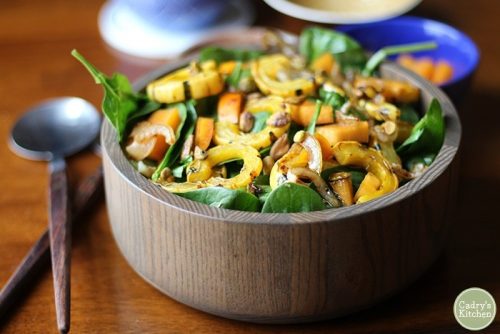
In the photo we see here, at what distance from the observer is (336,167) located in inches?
40.3

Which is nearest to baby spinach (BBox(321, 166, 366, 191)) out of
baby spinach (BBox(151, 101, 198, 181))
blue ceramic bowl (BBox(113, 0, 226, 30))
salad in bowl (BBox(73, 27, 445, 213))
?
salad in bowl (BBox(73, 27, 445, 213))

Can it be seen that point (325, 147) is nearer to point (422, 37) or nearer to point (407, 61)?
point (407, 61)

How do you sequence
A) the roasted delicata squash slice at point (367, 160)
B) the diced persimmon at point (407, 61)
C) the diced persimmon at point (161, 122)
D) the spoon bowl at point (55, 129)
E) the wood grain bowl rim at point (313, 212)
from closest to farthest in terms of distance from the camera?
the wood grain bowl rim at point (313, 212) < the roasted delicata squash slice at point (367, 160) < the diced persimmon at point (161, 122) < the spoon bowl at point (55, 129) < the diced persimmon at point (407, 61)

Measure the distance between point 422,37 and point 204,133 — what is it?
713mm

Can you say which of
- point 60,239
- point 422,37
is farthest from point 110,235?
point 422,37

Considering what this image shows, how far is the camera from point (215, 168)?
3.47 feet

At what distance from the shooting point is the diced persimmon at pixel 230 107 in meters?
1.13

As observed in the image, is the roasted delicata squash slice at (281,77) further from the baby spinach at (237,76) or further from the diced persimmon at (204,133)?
the diced persimmon at (204,133)

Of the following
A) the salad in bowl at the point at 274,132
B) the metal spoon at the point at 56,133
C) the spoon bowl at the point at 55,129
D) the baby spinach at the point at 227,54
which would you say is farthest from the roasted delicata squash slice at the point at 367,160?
the spoon bowl at the point at 55,129

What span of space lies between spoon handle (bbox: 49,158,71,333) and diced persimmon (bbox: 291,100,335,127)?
397mm

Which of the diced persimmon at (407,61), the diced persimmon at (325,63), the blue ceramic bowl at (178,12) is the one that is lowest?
the blue ceramic bowl at (178,12)

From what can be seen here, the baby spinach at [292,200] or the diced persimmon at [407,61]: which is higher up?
the baby spinach at [292,200]

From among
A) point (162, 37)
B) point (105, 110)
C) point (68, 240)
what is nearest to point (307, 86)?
point (105, 110)

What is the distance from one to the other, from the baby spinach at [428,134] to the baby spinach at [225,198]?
265 mm
